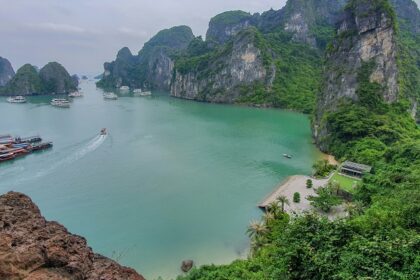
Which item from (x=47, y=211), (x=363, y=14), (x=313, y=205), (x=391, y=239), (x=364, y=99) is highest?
(x=363, y=14)

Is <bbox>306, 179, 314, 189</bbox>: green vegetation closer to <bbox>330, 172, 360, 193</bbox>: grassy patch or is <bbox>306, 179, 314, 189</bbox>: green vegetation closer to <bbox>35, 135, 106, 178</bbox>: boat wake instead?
<bbox>330, 172, 360, 193</bbox>: grassy patch

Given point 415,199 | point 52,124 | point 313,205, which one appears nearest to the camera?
point 415,199

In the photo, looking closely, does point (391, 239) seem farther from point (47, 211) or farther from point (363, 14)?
point (363, 14)

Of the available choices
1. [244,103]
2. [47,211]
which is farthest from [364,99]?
[244,103]

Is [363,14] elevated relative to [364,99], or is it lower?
elevated

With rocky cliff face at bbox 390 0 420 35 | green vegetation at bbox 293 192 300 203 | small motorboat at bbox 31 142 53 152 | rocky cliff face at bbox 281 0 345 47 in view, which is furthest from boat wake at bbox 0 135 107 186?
rocky cliff face at bbox 390 0 420 35

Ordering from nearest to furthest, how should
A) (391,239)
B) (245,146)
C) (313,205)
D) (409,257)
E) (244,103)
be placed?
(409,257) → (391,239) → (313,205) → (245,146) → (244,103)

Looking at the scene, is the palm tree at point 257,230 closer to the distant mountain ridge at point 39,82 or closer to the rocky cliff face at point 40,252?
the rocky cliff face at point 40,252
